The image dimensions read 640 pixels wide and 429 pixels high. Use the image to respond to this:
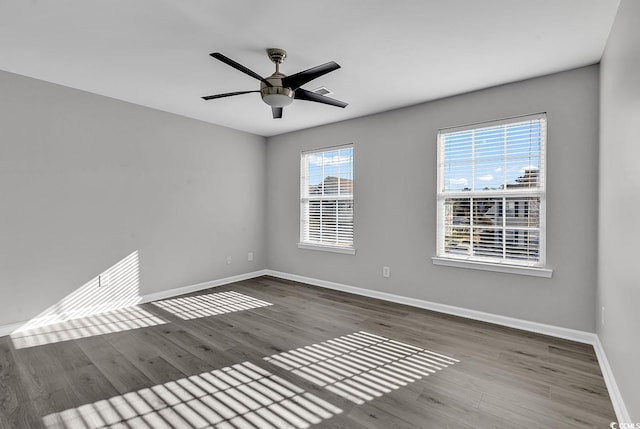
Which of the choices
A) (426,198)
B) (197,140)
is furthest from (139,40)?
(426,198)

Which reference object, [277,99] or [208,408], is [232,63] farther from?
[208,408]

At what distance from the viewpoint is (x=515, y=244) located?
3.21 m

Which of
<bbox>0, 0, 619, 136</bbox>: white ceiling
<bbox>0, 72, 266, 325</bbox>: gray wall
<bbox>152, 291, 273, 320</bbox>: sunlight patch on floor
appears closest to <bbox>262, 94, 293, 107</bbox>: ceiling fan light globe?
<bbox>0, 0, 619, 136</bbox>: white ceiling

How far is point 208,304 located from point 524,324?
3.63m

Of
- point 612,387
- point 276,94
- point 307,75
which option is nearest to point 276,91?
point 276,94

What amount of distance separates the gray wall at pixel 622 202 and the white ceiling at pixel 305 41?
1.33 feet

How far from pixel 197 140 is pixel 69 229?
1.98 meters

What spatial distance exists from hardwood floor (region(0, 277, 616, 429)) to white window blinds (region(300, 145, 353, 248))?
59.2 inches

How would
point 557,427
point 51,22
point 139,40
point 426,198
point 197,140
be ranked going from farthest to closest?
point 197,140 < point 426,198 < point 139,40 < point 51,22 < point 557,427

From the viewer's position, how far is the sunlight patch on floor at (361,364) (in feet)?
7.16

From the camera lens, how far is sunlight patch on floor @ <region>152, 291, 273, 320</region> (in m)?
3.67

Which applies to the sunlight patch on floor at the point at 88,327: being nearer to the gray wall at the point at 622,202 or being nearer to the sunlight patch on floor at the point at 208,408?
the sunlight patch on floor at the point at 208,408

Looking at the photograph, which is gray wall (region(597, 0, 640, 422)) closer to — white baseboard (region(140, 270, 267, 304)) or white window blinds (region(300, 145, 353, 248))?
white window blinds (region(300, 145, 353, 248))

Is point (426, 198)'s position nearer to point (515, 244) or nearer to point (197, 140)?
point (515, 244)
